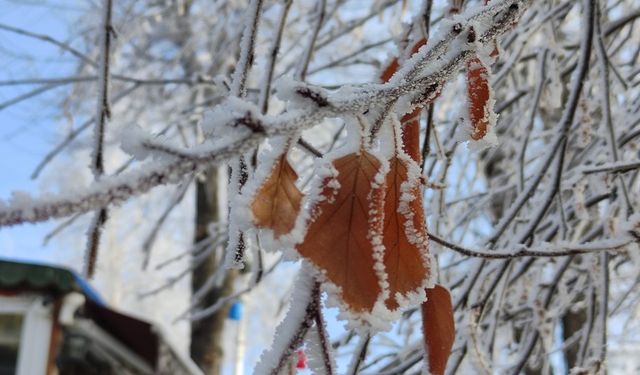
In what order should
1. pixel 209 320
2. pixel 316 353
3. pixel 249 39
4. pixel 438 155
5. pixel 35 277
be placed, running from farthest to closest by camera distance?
1. pixel 209 320
2. pixel 35 277
3. pixel 438 155
4. pixel 249 39
5. pixel 316 353

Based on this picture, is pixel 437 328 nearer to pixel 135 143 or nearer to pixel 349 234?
pixel 349 234

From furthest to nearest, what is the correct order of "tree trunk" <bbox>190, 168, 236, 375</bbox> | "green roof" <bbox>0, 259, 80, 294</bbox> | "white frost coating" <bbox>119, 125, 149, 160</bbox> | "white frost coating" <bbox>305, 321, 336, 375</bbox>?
"tree trunk" <bbox>190, 168, 236, 375</bbox>
"green roof" <bbox>0, 259, 80, 294</bbox>
"white frost coating" <bbox>305, 321, 336, 375</bbox>
"white frost coating" <bbox>119, 125, 149, 160</bbox>

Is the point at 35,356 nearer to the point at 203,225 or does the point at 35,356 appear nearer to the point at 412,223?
the point at 203,225

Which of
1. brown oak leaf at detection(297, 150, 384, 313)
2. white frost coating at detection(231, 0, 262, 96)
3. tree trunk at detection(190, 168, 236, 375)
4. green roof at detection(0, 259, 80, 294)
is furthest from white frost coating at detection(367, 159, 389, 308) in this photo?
tree trunk at detection(190, 168, 236, 375)

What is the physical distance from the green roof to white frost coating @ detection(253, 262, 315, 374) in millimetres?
3291

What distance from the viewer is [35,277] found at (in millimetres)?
3461

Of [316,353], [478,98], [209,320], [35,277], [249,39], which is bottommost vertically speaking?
[316,353]

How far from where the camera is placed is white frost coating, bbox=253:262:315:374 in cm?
44

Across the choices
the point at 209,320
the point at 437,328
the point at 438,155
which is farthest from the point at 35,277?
the point at 437,328

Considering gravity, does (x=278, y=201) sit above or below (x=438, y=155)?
below

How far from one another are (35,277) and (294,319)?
3352mm

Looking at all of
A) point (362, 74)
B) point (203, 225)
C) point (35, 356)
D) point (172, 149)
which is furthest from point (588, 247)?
point (203, 225)

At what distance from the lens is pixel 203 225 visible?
262 inches

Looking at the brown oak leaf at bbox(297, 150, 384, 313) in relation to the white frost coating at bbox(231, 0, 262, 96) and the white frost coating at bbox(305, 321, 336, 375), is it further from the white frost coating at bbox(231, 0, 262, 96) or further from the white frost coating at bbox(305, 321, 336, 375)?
the white frost coating at bbox(231, 0, 262, 96)
